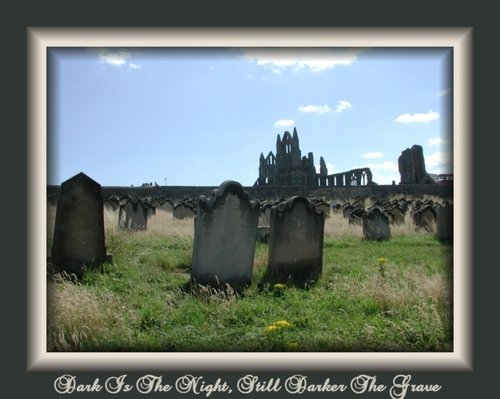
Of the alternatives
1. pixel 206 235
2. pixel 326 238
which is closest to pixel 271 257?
pixel 206 235

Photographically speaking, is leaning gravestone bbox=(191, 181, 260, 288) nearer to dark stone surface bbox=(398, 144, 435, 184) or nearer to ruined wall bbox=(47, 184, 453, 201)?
ruined wall bbox=(47, 184, 453, 201)

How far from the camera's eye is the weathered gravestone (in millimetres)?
7301

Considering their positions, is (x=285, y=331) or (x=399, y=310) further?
(x=399, y=310)

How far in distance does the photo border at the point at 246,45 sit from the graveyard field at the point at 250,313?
170 millimetres

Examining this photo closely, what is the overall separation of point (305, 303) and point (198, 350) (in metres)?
1.93

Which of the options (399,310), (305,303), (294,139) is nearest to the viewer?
(399,310)

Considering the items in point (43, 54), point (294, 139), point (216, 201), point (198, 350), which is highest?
point (294, 139)

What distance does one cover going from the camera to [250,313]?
534 cm

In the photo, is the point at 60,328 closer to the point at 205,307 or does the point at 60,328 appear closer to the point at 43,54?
the point at 205,307

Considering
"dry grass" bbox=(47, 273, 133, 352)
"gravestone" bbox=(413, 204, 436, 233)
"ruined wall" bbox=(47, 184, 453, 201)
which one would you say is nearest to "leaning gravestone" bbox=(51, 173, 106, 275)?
"dry grass" bbox=(47, 273, 133, 352)

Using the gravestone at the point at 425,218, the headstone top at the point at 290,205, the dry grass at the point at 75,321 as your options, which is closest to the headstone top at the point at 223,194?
the headstone top at the point at 290,205

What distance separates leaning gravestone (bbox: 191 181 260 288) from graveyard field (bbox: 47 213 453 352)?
0.30m

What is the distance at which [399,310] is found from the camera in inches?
209

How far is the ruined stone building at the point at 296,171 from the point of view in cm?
4781
